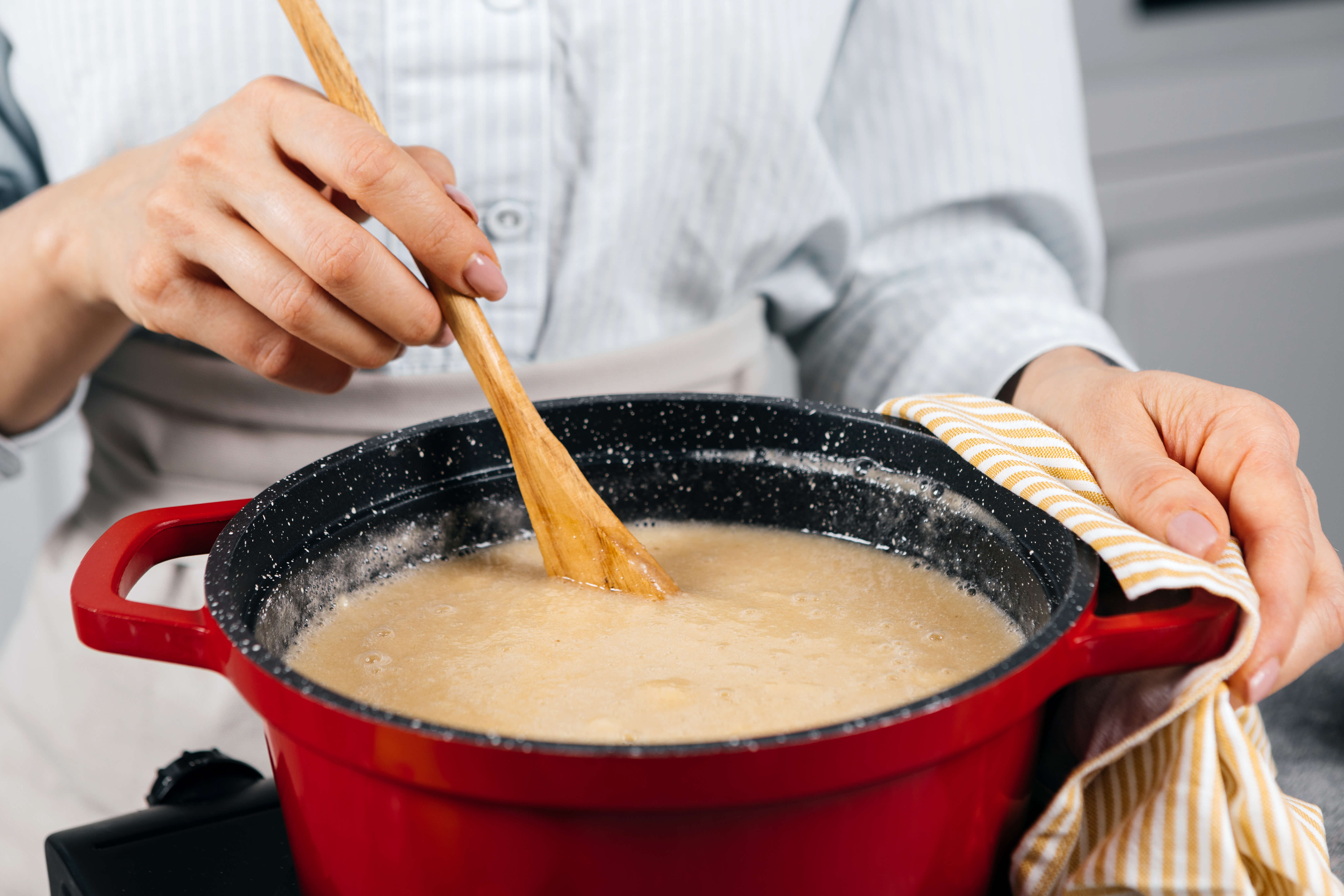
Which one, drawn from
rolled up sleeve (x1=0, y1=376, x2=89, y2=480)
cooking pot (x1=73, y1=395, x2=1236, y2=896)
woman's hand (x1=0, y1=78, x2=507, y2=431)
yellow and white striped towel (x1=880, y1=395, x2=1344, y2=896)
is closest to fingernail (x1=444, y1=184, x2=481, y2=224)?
woman's hand (x1=0, y1=78, x2=507, y2=431)

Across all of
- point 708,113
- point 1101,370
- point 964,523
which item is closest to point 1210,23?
point 708,113

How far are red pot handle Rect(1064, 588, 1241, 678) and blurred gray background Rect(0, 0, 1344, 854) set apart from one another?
1832 mm

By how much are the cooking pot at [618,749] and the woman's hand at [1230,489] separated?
0.16 ft

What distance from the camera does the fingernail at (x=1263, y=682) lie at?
433 millimetres

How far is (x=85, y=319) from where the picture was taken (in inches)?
30.9

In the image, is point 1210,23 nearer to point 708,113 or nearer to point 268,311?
point 708,113

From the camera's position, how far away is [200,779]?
0.54 metres

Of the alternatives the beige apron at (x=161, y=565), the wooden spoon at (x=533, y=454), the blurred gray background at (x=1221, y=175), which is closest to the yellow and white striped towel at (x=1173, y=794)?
the wooden spoon at (x=533, y=454)

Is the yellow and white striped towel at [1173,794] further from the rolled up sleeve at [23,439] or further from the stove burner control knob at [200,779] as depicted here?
the rolled up sleeve at [23,439]

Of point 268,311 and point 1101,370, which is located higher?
point 268,311

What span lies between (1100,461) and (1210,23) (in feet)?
6.39

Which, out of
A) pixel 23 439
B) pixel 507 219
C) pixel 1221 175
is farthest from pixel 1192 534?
pixel 1221 175

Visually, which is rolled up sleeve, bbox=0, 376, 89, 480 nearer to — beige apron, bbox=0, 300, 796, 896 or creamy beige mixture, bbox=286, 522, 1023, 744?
beige apron, bbox=0, 300, 796, 896

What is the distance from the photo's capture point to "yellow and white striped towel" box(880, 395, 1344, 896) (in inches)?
16.2
